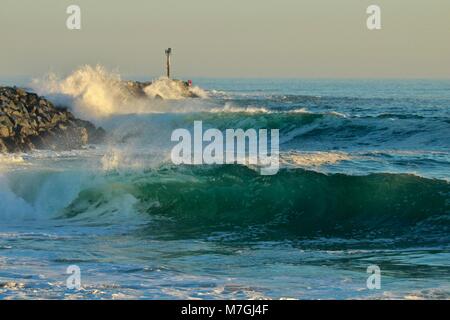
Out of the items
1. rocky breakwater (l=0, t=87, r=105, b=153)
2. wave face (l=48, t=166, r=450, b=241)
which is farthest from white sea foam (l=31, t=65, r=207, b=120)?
wave face (l=48, t=166, r=450, b=241)

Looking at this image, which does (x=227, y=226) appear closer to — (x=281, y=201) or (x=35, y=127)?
(x=281, y=201)

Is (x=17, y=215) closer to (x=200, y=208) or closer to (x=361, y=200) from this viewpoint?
(x=200, y=208)

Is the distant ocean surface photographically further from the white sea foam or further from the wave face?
the white sea foam

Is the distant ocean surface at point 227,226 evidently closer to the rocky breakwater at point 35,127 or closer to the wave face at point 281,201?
the wave face at point 281,201

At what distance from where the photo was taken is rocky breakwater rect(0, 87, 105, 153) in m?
27.2

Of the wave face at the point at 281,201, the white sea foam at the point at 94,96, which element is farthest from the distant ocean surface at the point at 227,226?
the white sea foam at the point at 94,96

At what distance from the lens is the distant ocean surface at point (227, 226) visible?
10.6 meters

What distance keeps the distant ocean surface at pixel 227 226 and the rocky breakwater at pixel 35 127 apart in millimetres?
1007

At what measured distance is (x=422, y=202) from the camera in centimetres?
1741

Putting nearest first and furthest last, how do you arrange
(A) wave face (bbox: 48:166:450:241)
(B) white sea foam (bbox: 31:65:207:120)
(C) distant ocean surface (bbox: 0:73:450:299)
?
(C) distant ocean surface (bbox: 0:73:450:299) → (A) wave face (bbox: 48:166:450:241) → (B) white sea foam (bbox: 31:65:207:120)

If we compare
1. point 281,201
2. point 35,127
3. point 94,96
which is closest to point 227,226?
point 281,201

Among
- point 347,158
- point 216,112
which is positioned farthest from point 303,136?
point 347,158

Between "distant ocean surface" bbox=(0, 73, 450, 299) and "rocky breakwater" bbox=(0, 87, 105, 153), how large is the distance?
1007 mm

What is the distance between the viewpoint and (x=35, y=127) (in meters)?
29.1
